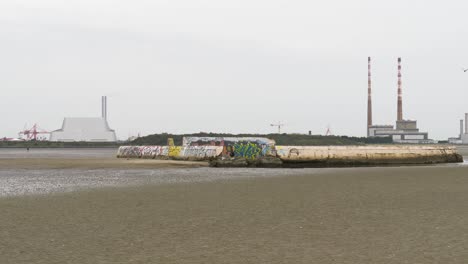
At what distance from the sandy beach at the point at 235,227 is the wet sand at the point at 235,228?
0.02 metres

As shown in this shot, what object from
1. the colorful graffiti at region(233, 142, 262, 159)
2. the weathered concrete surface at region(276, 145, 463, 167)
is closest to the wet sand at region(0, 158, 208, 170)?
the colorful graffiti at region(233, 142, 262, 159)

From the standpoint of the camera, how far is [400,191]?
21500mm

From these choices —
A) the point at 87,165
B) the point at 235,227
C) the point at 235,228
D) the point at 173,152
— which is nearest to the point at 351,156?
the point at 173,152

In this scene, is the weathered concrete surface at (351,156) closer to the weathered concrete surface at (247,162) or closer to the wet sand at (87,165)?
the weathered concrete surface at (247,162)

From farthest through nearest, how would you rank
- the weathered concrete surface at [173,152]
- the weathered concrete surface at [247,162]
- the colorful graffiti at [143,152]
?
the colorful graffiti at [143,152]
the weathered concrete surface at [173,152]
the weathered concrete surface at [247,162]

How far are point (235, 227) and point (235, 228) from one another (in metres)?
0.15

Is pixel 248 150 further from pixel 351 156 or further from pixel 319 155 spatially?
pixel 351 156

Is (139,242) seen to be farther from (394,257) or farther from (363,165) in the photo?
(363,165)

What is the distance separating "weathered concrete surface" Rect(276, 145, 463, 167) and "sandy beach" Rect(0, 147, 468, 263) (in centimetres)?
3119

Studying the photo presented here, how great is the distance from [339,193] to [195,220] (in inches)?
342

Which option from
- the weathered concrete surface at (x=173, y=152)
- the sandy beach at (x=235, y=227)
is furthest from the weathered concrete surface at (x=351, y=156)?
the sandy beach at (x=235, y=227)

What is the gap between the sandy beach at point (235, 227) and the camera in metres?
9.25

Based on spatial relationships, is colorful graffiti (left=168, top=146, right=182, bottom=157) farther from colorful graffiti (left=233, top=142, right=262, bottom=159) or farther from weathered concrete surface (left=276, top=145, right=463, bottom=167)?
weathered concrete surface (left=276, top=145, right=463, bottom=167)

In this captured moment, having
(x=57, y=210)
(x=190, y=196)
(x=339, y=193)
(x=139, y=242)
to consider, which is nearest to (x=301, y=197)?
(x=339, y=193)
